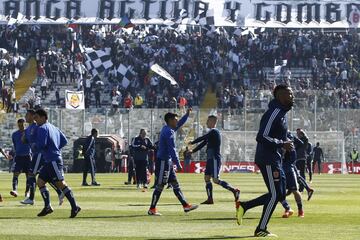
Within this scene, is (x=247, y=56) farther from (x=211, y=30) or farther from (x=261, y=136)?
(x=261, y=136)

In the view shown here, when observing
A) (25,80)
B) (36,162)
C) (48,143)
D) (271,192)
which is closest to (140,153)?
(36,162)

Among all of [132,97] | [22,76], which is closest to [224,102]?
[132,97]

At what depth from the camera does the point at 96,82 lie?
231ft

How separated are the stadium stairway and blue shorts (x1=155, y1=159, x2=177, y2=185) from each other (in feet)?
144

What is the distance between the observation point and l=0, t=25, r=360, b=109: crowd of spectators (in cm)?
6938

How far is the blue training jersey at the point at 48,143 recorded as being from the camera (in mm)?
23438

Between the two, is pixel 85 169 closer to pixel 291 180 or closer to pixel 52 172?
pixel 291 180

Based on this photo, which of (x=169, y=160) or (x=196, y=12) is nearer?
(x=169, y=160)

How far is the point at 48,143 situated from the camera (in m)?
23.5

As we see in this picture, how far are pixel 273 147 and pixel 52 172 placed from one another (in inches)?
254

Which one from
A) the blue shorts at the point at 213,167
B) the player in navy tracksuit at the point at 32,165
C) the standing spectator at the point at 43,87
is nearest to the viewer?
the player in navy tracksuit at the point at 32,165

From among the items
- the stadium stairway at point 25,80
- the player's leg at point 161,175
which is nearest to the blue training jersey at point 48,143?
the player's leg at point 161,175

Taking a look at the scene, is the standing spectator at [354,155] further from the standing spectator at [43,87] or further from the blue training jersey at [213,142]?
the blue training jersey at [213,142]

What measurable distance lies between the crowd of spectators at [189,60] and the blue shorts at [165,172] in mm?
41627
